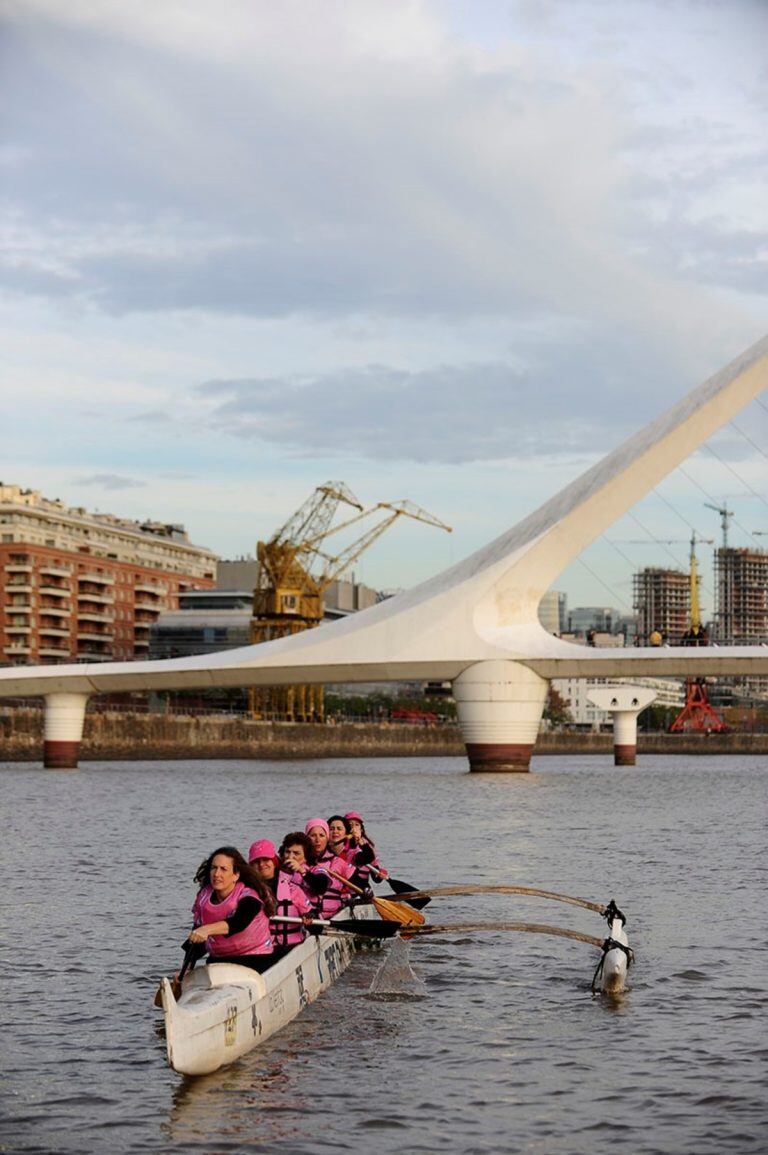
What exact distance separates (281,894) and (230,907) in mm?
2813

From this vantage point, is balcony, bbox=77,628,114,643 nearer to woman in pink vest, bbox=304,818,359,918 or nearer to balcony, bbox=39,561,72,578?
balcony, bbox=39,561,72,578

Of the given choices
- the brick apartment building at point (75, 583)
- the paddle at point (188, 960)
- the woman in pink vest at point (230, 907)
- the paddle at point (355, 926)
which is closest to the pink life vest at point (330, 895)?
the paddle at point (355, 926)

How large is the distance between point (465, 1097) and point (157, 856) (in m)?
20.1

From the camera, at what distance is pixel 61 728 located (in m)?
78.4

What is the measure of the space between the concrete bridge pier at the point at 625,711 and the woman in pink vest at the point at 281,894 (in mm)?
89065

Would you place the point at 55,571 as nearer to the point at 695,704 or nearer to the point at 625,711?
the point at 625,711

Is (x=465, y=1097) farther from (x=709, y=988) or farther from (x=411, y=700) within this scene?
(x=411, y=700)

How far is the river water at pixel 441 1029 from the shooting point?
11875 mm

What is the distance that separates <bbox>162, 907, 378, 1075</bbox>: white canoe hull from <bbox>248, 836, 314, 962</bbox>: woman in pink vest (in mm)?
134

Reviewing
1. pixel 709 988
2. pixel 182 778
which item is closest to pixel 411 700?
pixel 182 778

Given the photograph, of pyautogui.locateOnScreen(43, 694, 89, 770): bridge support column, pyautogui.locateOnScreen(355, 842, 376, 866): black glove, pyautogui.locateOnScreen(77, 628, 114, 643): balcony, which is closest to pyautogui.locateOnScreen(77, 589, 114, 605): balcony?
pyautogui.locateOnScreen(77, 628, 114, 643): balcony

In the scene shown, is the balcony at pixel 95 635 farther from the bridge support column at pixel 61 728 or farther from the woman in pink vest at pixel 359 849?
the woman in pink vest at pixel 359 849

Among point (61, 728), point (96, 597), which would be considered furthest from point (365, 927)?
point (96, 597)

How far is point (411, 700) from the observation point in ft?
569
